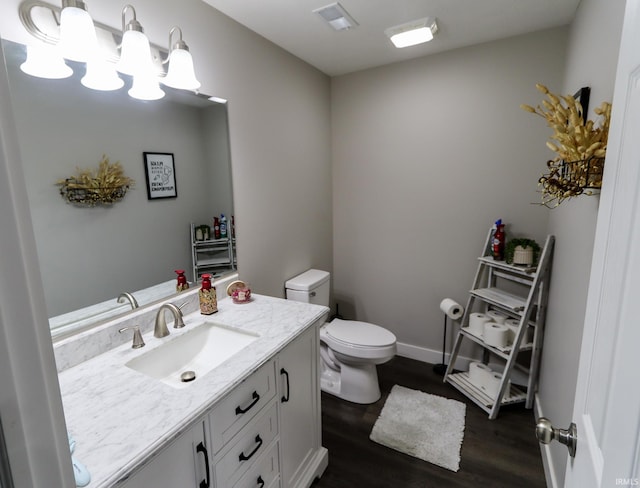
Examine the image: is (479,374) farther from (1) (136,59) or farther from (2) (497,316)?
(1) (136,59)

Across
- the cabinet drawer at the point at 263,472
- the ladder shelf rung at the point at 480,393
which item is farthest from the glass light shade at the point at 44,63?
the ladder shelf rung at the point at 480,393

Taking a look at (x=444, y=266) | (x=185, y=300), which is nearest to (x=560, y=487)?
(x=444, y=266)

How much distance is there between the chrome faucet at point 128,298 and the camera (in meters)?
1.40

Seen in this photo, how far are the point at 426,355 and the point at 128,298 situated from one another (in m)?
2.32

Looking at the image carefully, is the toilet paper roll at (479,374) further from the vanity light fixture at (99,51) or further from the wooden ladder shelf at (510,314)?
the vanity light fixture at (99,51)

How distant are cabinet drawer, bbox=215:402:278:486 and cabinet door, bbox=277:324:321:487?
0.08m

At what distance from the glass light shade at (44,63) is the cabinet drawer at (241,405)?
126 cm

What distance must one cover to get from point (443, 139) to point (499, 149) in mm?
390

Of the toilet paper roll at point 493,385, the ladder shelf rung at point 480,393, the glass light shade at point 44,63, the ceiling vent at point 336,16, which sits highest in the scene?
the ceiling vent at point 336,16

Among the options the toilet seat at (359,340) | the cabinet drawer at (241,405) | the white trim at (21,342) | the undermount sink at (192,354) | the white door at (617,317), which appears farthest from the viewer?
the toilet seat at (359,340)

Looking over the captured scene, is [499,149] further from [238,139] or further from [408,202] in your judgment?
[238,139]

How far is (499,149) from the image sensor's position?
7.54ft

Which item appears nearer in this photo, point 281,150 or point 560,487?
point 560,487

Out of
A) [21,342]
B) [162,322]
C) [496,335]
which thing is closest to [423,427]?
[496,335]
